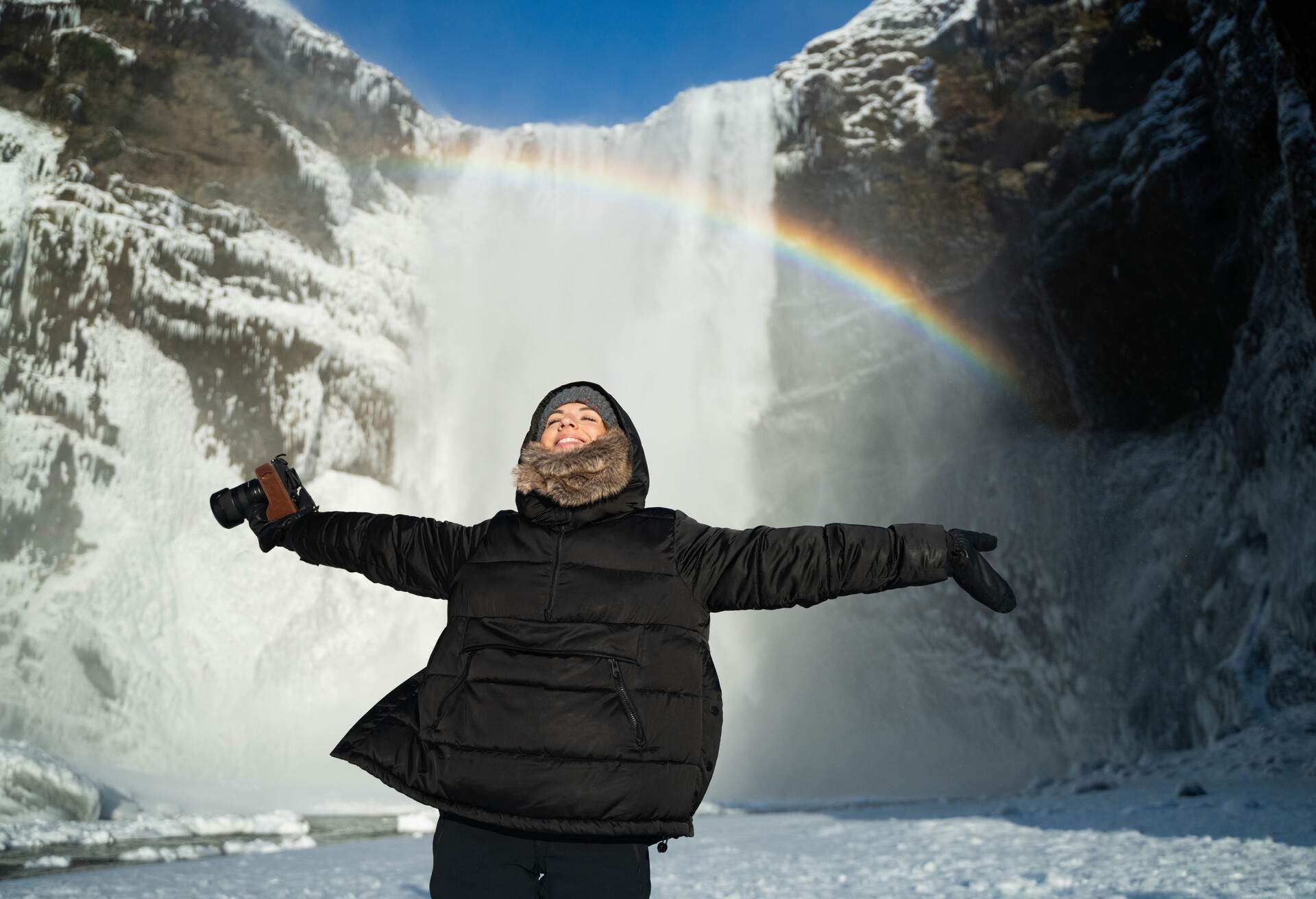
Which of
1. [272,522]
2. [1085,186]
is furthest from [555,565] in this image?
[1085,186]

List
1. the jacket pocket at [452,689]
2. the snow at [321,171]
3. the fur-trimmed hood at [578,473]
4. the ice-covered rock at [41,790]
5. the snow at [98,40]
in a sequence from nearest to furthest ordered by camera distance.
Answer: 1. the jacket pocket at [452,689]
2. the fur-trimmed hood at [578,473]
3. the ice-covered rock at [41,790]
4. the snow at [98,40]
5. the snow at [321,171]

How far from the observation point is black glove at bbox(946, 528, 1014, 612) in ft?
7.19

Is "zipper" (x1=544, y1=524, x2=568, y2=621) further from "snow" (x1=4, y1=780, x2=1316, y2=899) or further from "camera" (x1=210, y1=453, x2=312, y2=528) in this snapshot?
"snow" (x1=4, y1=780, x2=1316, y2=899)

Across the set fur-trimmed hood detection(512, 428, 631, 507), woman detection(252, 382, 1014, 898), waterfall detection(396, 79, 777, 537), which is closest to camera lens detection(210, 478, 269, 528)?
woman detection(252, 382, 1014, 898)

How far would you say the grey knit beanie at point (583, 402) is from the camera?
8.12 feet

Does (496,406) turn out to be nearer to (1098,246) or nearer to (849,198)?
(849,198)

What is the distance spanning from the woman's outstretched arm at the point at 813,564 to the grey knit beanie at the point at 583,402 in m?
0.44

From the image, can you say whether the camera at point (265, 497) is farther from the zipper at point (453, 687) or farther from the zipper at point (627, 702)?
the zipper at point (627, 702)

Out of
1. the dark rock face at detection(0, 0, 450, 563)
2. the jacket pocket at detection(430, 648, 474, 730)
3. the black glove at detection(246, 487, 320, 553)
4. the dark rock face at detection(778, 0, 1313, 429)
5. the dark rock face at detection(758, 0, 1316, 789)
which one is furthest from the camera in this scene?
the dark rock face at detection(0, 0, 450, 563)

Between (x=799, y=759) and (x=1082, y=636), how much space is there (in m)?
5.78

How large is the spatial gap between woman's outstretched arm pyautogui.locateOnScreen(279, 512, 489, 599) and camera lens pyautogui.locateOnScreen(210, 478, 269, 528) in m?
0.22

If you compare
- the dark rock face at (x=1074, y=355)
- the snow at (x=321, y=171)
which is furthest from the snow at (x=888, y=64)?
the snow at (x=321, y=171)

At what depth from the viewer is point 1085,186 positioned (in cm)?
1636

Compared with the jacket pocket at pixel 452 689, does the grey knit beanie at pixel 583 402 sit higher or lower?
higher
